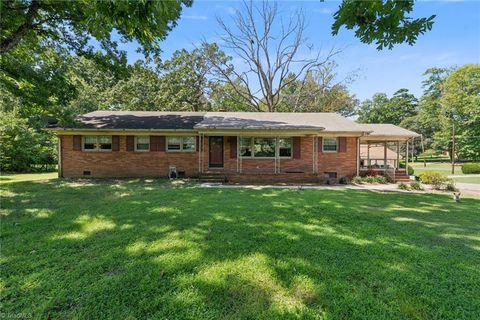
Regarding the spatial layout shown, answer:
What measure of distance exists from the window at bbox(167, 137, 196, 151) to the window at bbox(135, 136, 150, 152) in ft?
3.93

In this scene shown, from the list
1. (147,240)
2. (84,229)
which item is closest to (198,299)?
(147,240)

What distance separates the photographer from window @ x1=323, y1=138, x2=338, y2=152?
1477 centimetres

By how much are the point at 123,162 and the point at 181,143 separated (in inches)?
136

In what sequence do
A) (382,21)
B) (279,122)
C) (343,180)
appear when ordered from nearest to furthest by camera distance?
(382,21)
(343,180)
(279,122)

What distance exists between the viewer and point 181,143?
14555 mm

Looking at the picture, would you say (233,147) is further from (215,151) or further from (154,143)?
(154,143)

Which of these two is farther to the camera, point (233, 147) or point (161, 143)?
point (233, 147)

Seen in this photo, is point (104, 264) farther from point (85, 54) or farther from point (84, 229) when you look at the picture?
point (85, 54)

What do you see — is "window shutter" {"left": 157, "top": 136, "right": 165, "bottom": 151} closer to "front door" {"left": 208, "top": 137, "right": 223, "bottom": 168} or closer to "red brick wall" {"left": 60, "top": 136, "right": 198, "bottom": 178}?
"red brick wall" {"left": 60, "top": 136, "right": 198, "bottom": 178}

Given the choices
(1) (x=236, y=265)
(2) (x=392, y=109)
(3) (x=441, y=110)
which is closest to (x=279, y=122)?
(1) (x=236, y=265)

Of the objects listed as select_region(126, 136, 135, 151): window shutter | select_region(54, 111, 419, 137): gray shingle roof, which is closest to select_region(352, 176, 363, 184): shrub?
select_region(54, 111, 419, 137): gray shingle roof

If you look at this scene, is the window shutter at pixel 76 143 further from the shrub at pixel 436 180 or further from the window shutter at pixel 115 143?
the shrub at pixel 436 180

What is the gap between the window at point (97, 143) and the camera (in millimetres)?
14359

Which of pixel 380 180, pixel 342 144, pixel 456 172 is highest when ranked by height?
pixel 342 144
